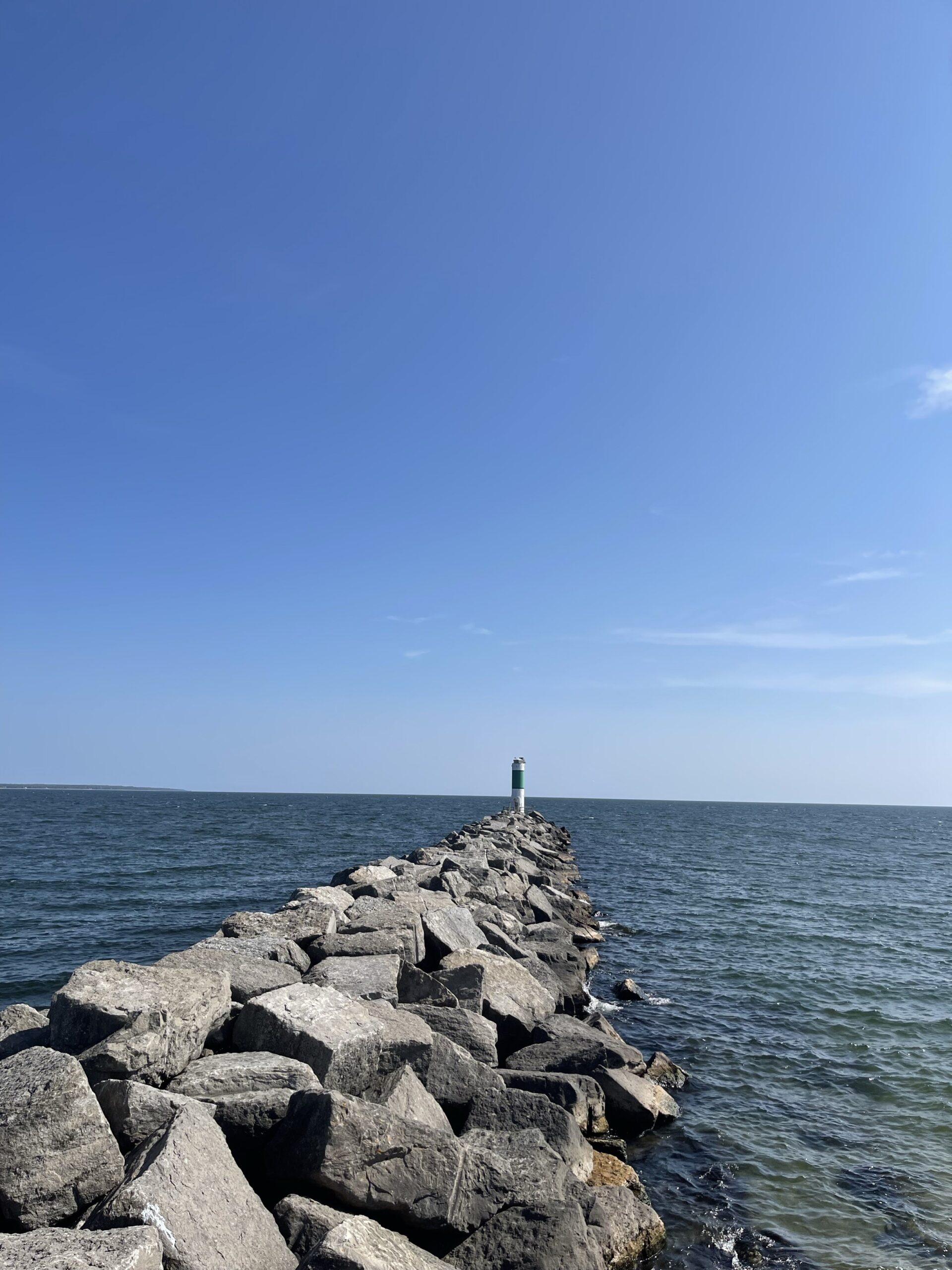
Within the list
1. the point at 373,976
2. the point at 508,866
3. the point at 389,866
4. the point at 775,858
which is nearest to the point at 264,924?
the point at 373,976

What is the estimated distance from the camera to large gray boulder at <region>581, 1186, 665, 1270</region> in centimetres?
513

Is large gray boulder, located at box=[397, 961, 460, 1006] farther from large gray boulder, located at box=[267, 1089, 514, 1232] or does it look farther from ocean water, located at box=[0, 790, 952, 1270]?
large gray boulder, located at box=[267, 1089, 514, 1232]

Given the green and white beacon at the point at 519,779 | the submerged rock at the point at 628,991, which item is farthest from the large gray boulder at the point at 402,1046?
the green and white beacon at the point at 519,779

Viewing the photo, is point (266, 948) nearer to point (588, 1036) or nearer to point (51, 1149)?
point (588, 1036)

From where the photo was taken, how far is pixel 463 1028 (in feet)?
22.7

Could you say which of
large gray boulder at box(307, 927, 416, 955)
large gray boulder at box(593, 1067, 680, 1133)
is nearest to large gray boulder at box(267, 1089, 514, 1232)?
large gray boulder at box(593, 1067, 680, 1133)

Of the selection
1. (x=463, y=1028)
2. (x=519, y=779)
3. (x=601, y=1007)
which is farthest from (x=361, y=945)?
(x=519, y=779)

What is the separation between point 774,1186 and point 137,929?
41.4ft

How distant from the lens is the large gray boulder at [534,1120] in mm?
5672

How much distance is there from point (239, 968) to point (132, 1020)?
5.63 feet

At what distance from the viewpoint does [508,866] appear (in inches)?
756

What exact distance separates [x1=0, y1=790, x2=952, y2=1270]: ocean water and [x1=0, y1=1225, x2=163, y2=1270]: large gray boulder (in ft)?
12.1

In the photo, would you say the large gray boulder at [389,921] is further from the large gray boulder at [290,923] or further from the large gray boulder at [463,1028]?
the large gray boulder at [463,1028]

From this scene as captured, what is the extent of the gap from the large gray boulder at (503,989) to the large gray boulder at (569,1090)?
101cm
